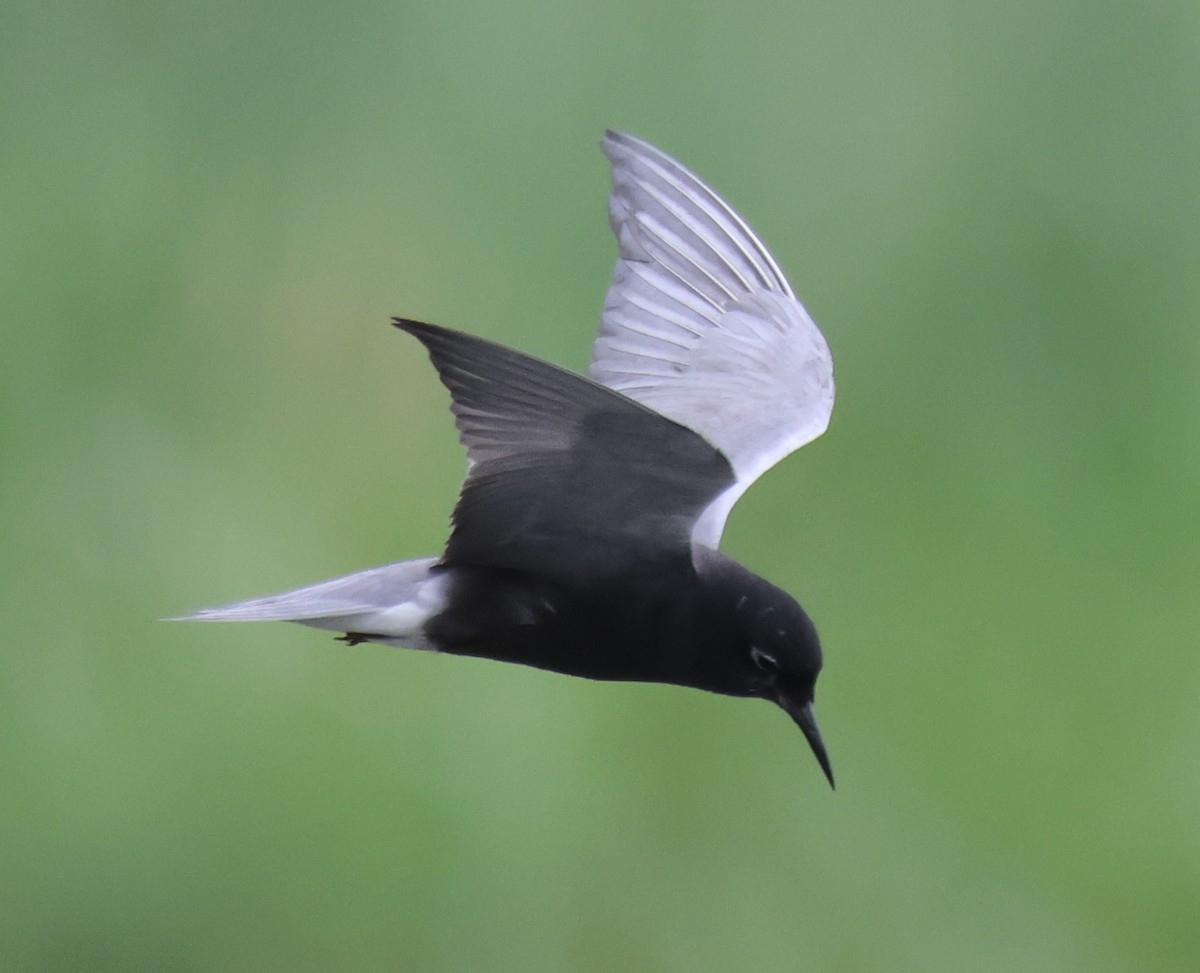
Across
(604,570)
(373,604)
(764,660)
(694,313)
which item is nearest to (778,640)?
(764,660)

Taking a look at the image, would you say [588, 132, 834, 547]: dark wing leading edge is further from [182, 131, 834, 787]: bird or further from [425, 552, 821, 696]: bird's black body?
[425, 552, 821, 696]: bird's black body

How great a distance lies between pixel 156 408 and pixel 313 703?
1.81 ft

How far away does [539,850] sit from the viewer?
2.62 metres

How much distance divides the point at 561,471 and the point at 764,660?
20 cm

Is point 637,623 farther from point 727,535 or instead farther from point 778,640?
point 727,535

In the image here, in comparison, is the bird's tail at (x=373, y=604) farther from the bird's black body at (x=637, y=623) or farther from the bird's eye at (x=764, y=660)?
the bird's eye at (x=764, y=660)

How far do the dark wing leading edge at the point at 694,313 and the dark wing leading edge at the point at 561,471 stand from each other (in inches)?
10.3

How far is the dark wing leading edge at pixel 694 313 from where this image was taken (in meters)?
1.50

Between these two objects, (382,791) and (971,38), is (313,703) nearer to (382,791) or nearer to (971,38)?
(382,791)

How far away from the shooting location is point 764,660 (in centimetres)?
120

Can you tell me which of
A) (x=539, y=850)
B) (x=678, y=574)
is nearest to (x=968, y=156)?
(x=539, y=850)

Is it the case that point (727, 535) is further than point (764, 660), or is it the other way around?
point (727, 535)

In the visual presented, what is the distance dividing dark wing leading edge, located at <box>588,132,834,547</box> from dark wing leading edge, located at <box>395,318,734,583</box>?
0.86ft

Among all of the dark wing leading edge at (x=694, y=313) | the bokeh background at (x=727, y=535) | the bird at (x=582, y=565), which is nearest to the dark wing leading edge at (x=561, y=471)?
the bird at (x=582, y=565)
